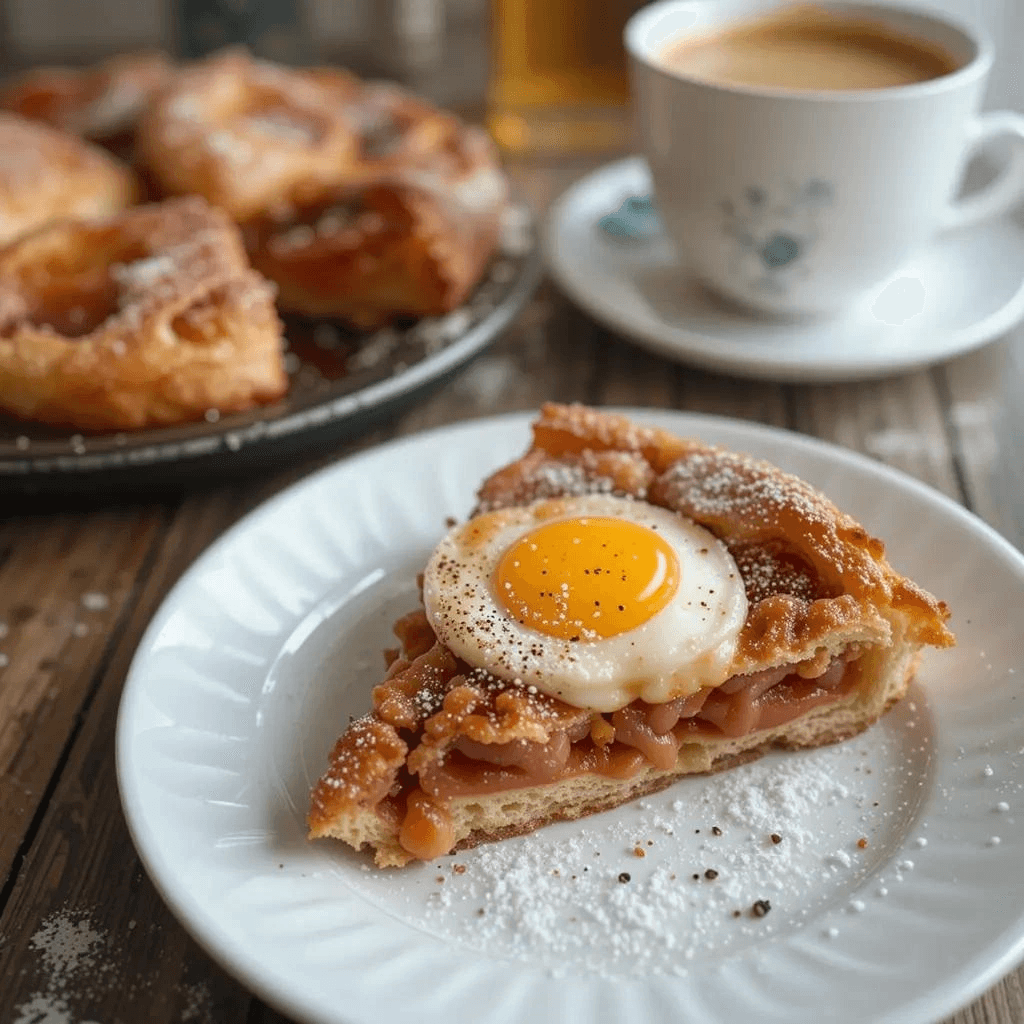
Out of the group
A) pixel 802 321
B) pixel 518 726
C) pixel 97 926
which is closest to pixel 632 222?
pixel 802 321

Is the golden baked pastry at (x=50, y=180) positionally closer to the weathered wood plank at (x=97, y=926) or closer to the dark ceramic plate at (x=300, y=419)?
the dark ceramic plate at (x=300, y=419)

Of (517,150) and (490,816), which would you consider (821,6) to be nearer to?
(517,150)

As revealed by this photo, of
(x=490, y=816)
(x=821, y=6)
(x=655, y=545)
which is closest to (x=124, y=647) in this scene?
(x=490, y=816)

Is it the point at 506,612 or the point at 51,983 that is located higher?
the point at 506,612

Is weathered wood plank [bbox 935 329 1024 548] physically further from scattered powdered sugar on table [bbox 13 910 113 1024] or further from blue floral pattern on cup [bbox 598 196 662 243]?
scattered powdered sugar on table [bbox 13 910 113 1024]

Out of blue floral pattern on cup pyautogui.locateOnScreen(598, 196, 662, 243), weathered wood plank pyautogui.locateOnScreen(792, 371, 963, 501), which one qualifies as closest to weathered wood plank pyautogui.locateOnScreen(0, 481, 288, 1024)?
weathered wood plank pyautogui.locateOnScreen(792, 371, 963, 501)

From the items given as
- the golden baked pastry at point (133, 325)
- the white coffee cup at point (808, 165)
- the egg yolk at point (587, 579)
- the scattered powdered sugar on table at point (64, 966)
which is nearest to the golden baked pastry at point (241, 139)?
the golden baked pastry at point (133, 325)
